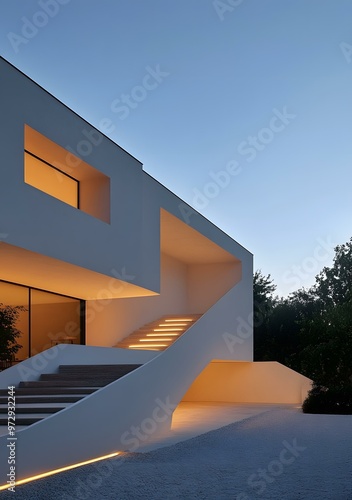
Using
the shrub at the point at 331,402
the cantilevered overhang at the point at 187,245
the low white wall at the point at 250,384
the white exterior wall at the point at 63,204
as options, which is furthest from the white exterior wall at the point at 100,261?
the shrub at the point at 331,402

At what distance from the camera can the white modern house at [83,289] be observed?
9.72 m

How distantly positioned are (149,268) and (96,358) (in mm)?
3023

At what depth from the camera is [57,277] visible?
43.0 ft

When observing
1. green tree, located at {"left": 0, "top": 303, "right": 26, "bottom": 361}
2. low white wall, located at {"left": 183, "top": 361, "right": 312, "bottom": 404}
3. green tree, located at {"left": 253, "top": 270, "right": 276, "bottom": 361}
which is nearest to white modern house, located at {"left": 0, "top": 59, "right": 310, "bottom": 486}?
green tree, located at {"left": 0, "top": 303, "right": 26, "bottom": 361}

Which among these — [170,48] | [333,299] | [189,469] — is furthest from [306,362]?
[189,469]

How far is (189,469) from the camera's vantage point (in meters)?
8.73

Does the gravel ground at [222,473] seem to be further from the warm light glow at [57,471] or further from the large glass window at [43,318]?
the large glass window at [43,318]

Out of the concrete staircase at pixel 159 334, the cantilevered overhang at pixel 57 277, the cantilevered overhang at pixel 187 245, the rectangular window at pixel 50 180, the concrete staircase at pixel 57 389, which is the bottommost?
the concrete staircase at pixel 57 389

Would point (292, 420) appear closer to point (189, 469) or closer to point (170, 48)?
point (189, 469)

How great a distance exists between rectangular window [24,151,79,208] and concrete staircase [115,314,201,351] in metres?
5.74

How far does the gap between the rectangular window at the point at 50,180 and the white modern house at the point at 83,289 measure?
3 cm

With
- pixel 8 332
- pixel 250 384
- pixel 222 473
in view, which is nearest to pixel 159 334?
pixel 250 384

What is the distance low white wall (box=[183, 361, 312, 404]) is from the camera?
22.8 metres

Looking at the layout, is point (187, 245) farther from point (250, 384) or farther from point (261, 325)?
point (261, 325)
